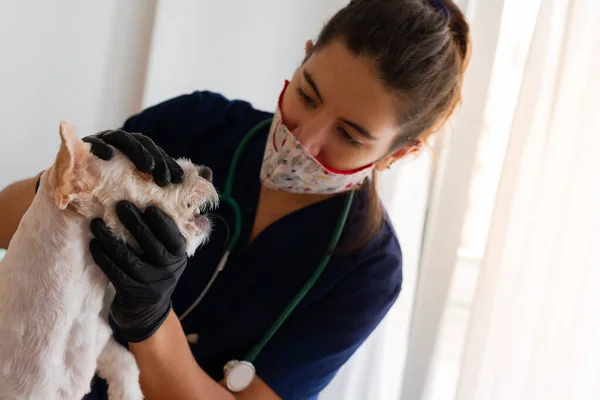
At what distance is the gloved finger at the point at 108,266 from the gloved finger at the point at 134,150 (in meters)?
0.12

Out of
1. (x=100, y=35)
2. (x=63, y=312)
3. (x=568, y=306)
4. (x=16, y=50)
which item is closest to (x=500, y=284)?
(x=568, y=306)

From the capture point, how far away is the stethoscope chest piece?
953 mm

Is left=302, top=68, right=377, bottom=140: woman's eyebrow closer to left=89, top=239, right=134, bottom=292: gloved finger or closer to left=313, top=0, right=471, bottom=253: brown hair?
left=313, top=0, right=471, bottom=253: brown hair

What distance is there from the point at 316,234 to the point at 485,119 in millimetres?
549

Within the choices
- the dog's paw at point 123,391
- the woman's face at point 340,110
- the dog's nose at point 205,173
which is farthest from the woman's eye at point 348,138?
the dog's paw at point 123,391

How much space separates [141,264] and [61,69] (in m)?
0.97

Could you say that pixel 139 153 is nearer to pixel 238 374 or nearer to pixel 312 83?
pixel 312 83

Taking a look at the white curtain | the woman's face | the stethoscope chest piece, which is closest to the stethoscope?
the stethoscope chest piece

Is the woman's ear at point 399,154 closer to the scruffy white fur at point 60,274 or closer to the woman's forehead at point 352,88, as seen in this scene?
the woman's forehead at point 352,88

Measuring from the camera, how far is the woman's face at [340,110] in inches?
34.3

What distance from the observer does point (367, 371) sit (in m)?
1.41

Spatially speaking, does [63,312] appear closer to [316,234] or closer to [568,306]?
[316,234]

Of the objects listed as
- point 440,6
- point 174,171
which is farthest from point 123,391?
point 440,6

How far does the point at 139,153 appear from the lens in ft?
2.23
